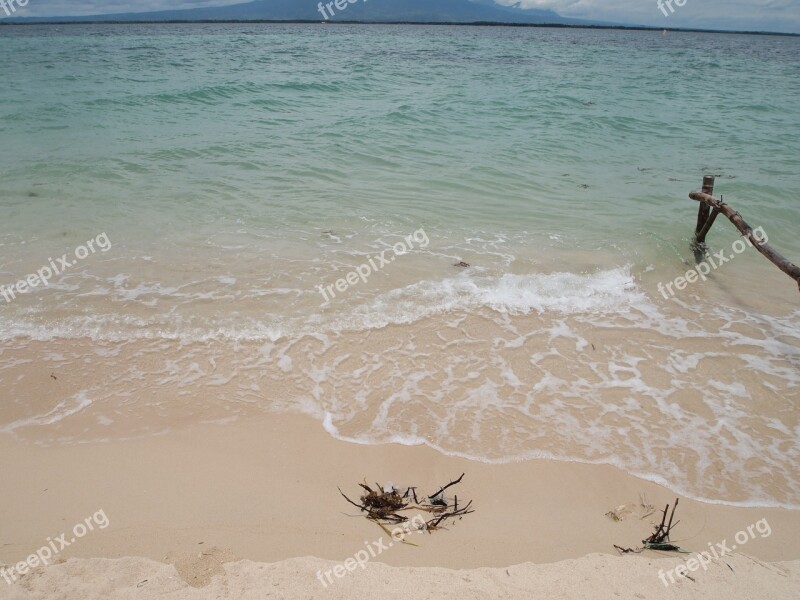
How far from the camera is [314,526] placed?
11.5 ft

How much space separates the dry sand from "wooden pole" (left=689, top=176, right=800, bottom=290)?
3.01 meters

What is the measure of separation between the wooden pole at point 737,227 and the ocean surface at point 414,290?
0.54 meters

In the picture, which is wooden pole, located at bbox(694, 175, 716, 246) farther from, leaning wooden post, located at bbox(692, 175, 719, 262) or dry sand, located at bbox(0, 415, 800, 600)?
dry sand, located at bbox(0, 415, 800, 600)

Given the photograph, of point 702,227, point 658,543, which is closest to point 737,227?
point 702,227

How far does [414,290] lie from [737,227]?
441 centimetres

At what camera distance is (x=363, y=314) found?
641 centimetres

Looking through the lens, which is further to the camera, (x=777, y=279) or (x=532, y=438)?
(x=777, y=279)

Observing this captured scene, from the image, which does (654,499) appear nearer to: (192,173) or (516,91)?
(192,173)

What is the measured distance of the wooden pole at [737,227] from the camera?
5660mm

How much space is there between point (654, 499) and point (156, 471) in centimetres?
387

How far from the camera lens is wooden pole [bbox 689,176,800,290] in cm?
566

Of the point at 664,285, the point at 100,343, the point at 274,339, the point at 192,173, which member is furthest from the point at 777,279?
the point at 192,173

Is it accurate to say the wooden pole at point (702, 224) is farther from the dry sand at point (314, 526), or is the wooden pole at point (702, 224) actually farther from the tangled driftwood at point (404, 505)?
the tangled driftwood at point (404, 505)

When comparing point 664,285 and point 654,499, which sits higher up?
point 664,285
